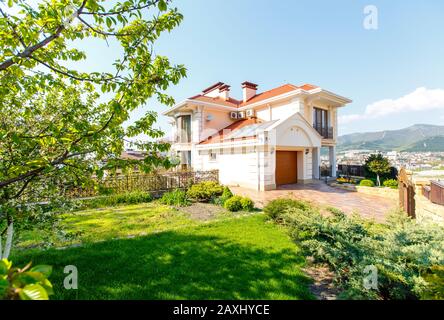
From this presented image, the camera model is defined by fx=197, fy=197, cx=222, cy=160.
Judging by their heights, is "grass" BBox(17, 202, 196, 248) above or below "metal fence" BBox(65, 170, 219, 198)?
below

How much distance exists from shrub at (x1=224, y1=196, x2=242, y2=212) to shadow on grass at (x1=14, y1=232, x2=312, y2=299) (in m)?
2.99

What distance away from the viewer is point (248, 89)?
68.7ft

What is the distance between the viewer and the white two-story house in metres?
12.5

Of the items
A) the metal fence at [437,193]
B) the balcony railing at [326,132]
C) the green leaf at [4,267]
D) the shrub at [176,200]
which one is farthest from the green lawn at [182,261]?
the balcony railing at [326,132]

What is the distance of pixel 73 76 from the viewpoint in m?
3.09

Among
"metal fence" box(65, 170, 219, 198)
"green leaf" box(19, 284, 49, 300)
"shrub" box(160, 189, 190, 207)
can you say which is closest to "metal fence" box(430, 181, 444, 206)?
"green leaf" box(19, 284, 49, 300)

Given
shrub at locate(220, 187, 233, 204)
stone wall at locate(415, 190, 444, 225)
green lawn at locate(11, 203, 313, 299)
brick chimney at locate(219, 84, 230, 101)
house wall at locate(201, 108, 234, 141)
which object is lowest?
green lawn at locate(11, 203, 313, 299)

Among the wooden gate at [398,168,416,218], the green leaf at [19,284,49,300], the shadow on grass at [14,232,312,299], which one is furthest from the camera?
the wooden gate at [398,168,416,218]

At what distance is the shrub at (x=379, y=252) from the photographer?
263 cm

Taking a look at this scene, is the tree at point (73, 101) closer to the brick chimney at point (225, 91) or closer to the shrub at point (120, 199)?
the shrub at point (120, 199)

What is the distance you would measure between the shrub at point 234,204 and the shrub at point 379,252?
145 inches

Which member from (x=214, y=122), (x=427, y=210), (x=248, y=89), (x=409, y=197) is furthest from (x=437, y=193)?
(x=248, y=89)

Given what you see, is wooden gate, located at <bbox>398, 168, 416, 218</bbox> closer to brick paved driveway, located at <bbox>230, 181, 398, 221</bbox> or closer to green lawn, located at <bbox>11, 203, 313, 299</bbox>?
brick paved driveway, located at <bbox>230, 181, 398, 221</bbox>
